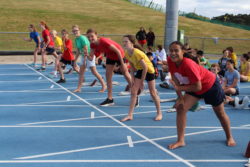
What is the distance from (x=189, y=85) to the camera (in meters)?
4.50

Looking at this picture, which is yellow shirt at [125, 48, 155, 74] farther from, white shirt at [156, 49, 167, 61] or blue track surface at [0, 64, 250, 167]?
white shirt at [156, 49, 167, 61]

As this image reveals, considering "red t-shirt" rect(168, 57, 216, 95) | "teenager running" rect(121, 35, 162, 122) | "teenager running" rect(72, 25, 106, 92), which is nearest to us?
"red t-shirt" rect(168, 57, 216, 95)

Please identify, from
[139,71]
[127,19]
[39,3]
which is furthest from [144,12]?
[139,71]

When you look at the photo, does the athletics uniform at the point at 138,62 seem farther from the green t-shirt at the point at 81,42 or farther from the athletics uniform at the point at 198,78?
the green t-shirt at the point at 81,42

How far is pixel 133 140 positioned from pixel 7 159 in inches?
77.7

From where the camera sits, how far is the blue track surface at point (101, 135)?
14.8 ft

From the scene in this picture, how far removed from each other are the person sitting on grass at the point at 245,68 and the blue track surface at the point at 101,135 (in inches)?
160

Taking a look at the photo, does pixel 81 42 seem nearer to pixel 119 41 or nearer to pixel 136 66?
pixel 136 66

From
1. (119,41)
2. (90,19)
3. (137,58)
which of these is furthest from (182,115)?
(90,19)

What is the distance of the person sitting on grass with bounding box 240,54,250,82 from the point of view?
11.4m

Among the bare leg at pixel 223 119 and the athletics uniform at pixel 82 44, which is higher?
the athletics uniform at pixel 82 44

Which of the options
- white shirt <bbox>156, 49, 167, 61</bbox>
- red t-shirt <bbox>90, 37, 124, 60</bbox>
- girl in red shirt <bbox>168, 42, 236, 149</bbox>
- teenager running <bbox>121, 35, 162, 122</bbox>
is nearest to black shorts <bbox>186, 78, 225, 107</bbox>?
girl in red shirt <bbox>168, 42, 236, 149</bbox>

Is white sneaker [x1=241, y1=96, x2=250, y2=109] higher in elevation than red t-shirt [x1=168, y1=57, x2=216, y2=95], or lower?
lower

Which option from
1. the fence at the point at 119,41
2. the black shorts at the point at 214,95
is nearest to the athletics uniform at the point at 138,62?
the black shorts at the point at 214,95
